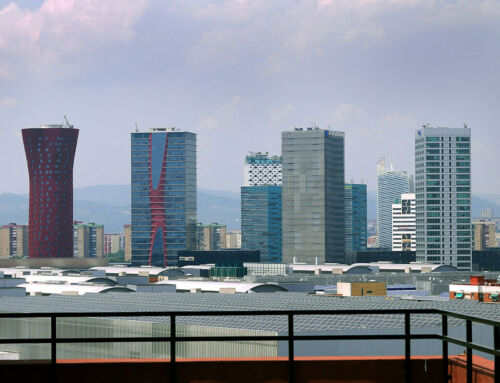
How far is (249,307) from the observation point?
70.6 metres

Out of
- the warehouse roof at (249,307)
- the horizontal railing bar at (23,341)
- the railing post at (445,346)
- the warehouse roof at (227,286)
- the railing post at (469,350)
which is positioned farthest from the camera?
the warehouse roof at (227,286)

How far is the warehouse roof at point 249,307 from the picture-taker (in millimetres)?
50375

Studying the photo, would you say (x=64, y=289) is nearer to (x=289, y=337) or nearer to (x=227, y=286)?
(x=227, y=286)

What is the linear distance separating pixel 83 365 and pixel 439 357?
210 inches

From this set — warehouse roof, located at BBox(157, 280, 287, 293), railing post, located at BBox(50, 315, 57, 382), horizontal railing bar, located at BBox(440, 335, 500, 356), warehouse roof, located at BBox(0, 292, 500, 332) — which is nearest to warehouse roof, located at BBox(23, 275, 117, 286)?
warehouse roof, located at BBox(157, 280, 287, 293)

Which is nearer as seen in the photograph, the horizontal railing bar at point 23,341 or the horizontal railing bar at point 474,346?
the horizontal railing bar at point 474,346

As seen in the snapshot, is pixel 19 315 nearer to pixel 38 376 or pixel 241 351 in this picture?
pixel 38 376

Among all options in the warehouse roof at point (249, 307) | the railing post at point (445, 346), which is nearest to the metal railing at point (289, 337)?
the railing post at point (445, 346)

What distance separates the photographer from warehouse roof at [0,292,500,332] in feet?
165

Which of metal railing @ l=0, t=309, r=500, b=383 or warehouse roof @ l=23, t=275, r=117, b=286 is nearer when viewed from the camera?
metal railing @ l=0, t=309, r=500, b=383

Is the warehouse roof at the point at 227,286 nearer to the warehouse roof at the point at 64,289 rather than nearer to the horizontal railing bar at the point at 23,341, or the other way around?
the warehouse roof at the point at 64,289

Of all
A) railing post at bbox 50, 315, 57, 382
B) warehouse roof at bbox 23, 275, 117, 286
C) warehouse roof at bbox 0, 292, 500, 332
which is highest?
railing post at bbox 50, 315, 57, 382

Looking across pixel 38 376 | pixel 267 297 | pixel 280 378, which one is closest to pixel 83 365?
pixel 38 376

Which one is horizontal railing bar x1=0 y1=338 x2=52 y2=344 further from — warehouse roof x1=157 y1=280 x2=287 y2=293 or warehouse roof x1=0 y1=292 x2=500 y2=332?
warehouse roof x1=157 y1=280 x2=287 y2=293
